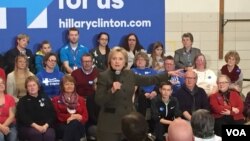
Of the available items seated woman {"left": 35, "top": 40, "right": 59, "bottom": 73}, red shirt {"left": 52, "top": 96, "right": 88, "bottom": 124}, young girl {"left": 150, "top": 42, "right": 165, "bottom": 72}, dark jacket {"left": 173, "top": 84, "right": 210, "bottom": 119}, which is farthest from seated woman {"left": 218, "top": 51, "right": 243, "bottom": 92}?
seated woman {"left": 35, "top": 40, "right": 59, "bottom": 73}

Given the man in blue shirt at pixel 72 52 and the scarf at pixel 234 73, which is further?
the scarf at pixel 234 73

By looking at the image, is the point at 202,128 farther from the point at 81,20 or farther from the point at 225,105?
the point at 81,20

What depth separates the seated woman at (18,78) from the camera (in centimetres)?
599

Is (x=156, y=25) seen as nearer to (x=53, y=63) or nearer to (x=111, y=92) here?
(x=53, y=63)

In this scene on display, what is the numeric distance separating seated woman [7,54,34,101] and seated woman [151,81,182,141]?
5.24 feet

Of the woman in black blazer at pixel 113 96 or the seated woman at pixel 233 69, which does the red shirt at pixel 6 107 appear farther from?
the seated woman at pixel 233 69

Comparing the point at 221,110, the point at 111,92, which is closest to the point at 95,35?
the point at 221,110

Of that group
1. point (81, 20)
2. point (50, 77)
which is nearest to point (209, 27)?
point (81, 20)

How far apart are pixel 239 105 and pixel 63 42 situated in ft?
8.96

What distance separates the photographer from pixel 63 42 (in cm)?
737

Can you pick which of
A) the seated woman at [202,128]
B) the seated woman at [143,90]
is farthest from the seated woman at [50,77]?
the seated woman at [202,128]

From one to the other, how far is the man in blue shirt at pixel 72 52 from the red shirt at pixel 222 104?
1948 mm

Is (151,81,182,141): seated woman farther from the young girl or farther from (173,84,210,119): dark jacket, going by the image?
the young girl

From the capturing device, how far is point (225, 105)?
6.27 metres
